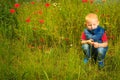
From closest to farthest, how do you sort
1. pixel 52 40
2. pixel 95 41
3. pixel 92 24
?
pixel 92 24
pixel 95 41
pixel 52 40

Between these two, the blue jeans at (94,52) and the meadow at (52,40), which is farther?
the blue jeans at (94,52)

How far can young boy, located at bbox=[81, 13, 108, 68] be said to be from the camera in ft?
13.7

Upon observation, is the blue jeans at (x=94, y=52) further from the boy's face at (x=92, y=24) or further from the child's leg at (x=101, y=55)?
the boy's face at (x=92, y=24)

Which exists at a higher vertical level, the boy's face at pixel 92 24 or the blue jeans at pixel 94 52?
the boy's face at pixel 92 24

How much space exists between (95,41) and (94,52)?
16 cm

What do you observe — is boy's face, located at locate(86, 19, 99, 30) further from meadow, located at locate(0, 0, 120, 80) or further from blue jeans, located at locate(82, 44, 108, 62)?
meadow, located at locate(0, 0, 120, 80)

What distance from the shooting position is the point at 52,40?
16.6 feet

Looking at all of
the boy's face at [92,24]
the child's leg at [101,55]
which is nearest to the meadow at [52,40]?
the child's leg at [101,55]

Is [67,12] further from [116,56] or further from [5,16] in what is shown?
[116,56]

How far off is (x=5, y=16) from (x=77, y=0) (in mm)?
1178

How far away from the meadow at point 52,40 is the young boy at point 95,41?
124 mm

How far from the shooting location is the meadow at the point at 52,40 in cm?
390

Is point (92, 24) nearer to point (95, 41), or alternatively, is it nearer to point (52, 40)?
point (95, 41)

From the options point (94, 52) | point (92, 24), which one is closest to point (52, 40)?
point (94, 52)
